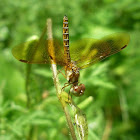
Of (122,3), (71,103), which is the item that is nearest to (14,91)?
(71,103)

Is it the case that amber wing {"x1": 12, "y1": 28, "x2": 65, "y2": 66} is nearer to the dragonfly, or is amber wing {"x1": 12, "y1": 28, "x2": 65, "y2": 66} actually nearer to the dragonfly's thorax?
the dragonfly

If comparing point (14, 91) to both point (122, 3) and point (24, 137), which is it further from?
point (122, 3)

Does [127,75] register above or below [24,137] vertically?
above

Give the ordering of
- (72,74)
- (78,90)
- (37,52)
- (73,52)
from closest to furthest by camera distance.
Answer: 1. (78,90)
2. (72,74)
3. (37,52)
4. (73,52)

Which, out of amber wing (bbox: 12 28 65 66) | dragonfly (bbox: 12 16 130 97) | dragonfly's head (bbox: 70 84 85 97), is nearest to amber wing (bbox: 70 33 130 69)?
dragonfly (bbox: 12 16 130 97)

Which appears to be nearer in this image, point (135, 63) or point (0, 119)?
point (0, 119)

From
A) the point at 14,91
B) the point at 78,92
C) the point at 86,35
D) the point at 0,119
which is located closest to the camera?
the point at 78,92

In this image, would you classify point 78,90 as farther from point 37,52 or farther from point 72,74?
point 37,52

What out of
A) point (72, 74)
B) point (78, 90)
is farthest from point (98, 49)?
point (78, 90)
